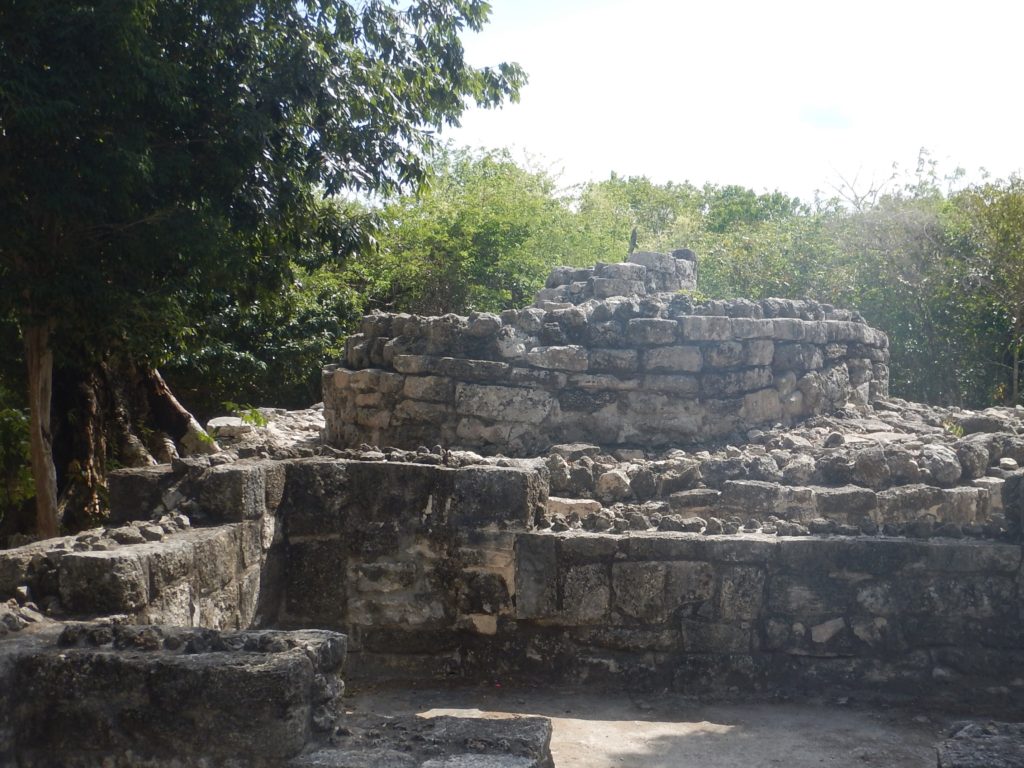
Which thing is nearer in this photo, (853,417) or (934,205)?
(853,417)

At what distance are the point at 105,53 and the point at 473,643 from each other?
4.48 m

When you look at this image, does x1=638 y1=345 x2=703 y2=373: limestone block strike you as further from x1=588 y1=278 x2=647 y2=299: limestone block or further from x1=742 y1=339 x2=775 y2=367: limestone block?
x1=588 y1=278 x2=647 y2=299: limestone block

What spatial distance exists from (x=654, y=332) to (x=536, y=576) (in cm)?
473

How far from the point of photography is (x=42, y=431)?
842cm

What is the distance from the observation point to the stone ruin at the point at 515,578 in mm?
3354

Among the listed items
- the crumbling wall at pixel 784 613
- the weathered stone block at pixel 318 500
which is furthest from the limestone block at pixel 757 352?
the weathered stone block at pixel 318 500

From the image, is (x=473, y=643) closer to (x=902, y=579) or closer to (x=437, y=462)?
(x=437, y=462)

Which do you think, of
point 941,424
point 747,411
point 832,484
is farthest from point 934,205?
point 832,484

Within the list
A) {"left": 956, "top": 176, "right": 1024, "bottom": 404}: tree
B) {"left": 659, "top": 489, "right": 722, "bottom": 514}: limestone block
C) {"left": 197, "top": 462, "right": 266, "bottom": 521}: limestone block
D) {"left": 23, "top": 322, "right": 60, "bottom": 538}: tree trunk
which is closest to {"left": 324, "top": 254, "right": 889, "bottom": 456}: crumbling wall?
{"left": 659, "top": 489, "right": 722, "bottom": 514}: limestone block

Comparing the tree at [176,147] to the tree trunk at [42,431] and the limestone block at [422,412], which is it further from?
the limestone block at [422,412]

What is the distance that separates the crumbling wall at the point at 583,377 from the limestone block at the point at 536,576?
3.99 m

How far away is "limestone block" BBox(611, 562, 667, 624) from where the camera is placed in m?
5.19

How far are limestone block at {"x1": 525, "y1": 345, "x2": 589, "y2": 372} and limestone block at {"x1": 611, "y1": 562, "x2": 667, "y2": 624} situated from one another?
4542 millimetres

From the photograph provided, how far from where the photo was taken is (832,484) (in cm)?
751
